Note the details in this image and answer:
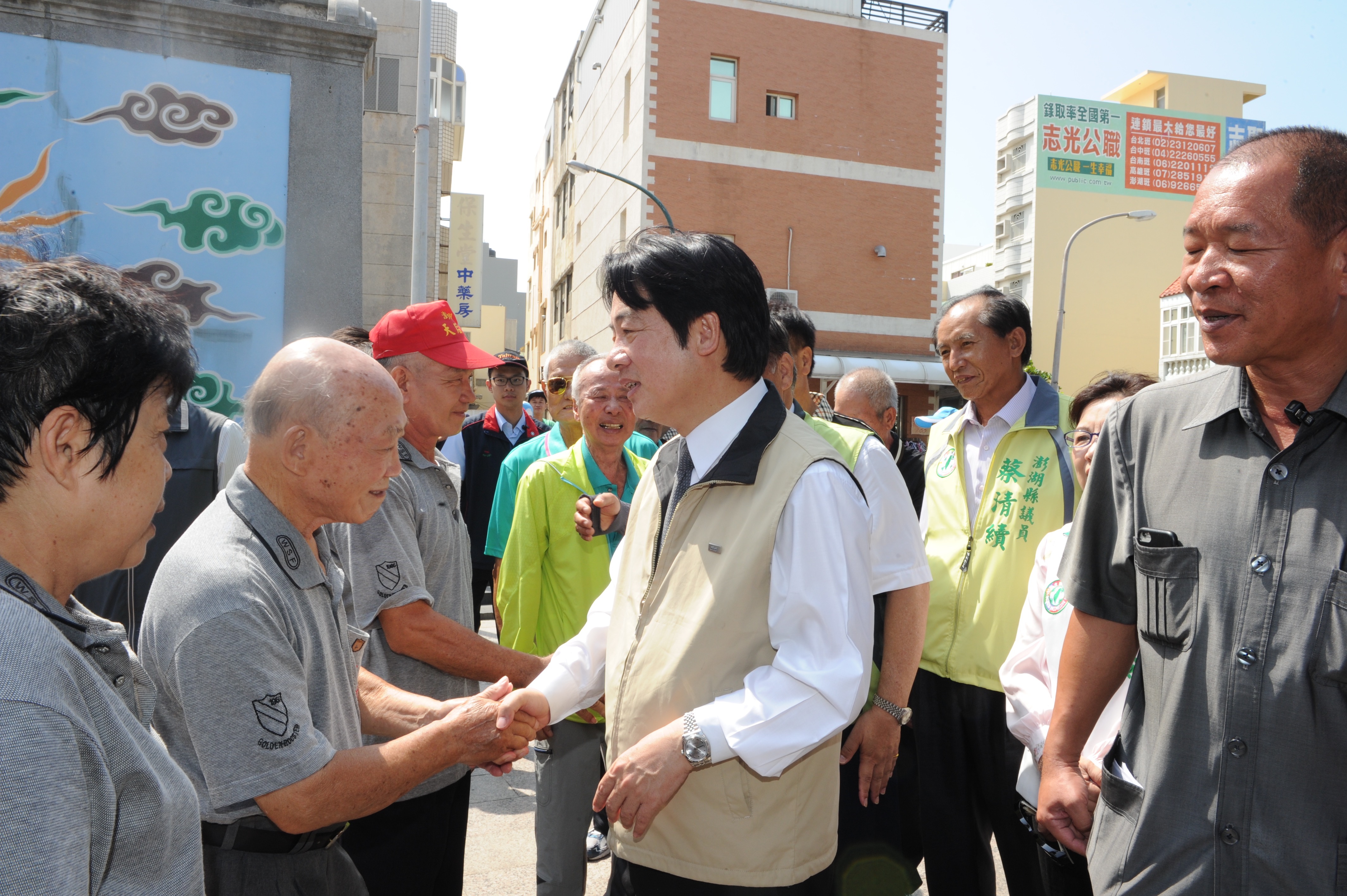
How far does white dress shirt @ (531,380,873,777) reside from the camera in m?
1.69

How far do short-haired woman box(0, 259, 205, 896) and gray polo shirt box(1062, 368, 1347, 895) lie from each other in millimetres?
1626

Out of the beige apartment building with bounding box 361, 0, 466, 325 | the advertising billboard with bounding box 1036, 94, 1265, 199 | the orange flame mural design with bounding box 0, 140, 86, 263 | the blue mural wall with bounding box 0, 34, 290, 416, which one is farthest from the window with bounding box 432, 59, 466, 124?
the advertising billboard with bounding box 1036, 94, 1265, 199

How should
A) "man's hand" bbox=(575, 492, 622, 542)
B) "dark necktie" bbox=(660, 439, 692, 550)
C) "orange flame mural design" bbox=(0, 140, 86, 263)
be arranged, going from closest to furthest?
"dark necktie" bbox=(660, 439, 692, 550) < "man's hand" bbox=(575, 492, 622, 542) < "orange flame mural design" bbox=(0, 140, 86, 263)

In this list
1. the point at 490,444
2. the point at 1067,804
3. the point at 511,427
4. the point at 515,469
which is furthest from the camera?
the point at 511,427

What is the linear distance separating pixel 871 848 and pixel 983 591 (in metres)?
1.09

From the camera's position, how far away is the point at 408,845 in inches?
97.6

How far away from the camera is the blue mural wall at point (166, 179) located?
489cm

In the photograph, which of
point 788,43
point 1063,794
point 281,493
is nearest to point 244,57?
point 281,493

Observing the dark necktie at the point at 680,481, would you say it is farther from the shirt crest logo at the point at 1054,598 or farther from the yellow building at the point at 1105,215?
the yellow building at the point at 1105,215

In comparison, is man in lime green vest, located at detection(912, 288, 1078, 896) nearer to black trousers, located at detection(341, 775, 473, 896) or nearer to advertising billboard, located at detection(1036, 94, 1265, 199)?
black trousers, located at detection(341, 775, 473, 896)

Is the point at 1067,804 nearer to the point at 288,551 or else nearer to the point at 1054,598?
the point at 1054,598

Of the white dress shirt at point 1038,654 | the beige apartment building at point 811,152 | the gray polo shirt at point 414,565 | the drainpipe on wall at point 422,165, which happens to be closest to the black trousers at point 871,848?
the white dress shirt at point 1038,654

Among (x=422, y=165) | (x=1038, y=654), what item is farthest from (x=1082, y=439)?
(x=422, y=165)

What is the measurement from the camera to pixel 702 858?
Result: 180cm
